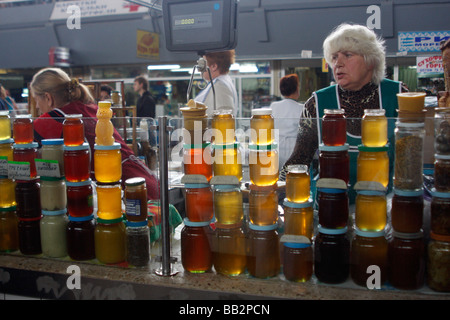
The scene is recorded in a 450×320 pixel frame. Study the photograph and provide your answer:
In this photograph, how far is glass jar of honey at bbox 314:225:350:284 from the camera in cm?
129

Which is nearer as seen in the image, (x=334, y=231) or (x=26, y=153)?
(x=334, y=231)

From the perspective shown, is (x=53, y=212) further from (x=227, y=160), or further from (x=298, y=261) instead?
(x=298, y=261)

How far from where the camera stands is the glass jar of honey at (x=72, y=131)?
60.1 inches

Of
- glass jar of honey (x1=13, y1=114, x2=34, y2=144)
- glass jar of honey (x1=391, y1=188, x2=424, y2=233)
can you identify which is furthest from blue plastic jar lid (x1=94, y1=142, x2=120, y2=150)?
glass jar of honey (x1=391, y1=188, x2=424, y2=233)

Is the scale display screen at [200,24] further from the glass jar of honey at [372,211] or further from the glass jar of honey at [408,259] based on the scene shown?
the glass jar of honey at [408,259]

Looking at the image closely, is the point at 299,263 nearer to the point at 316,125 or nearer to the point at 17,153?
the point at 316,125

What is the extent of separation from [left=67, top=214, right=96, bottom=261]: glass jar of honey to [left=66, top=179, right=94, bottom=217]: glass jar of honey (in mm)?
22

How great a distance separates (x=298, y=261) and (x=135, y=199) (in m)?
0.58

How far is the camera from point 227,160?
4.57 feet

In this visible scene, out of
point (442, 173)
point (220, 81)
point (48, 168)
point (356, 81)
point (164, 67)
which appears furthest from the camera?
point (164, 67)

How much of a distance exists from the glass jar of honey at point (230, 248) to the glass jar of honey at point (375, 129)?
1.60 ft

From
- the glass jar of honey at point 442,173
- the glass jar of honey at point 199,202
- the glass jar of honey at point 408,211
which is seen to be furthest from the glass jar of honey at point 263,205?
the glass jar of honey at point 442,173

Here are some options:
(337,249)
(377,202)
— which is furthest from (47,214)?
(377,202)

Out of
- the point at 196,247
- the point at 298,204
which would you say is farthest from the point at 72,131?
the point at 298,204
